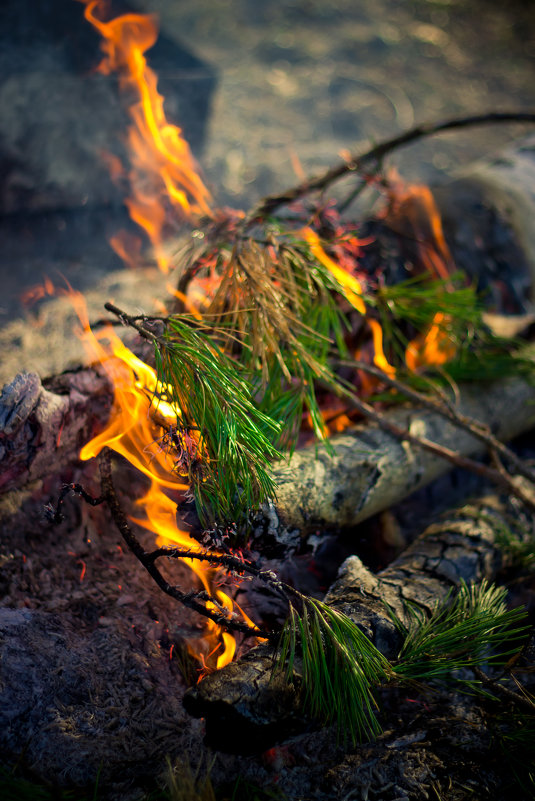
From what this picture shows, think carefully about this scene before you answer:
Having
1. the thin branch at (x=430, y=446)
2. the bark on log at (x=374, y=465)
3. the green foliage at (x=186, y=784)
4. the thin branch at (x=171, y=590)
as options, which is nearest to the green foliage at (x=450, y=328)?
the bark on log at (x=374, y=465)

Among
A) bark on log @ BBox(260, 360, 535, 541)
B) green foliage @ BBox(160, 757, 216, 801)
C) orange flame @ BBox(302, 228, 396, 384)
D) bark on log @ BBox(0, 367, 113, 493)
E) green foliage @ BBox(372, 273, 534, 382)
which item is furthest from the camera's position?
green foliage @ BBox(372, 273, 534, 382)

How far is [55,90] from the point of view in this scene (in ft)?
9.81

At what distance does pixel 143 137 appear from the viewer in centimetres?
319

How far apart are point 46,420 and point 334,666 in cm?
94

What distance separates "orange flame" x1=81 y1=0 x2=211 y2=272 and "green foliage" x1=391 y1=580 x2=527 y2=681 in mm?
2244

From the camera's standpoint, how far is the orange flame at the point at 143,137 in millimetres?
3082

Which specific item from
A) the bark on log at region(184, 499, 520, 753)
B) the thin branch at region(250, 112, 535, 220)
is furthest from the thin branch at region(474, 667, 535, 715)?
the thin branch at region(250, 112, 535, 220)

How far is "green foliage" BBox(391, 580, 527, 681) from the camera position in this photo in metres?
1.28

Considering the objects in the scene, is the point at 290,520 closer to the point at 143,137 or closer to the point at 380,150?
the point at 380,150

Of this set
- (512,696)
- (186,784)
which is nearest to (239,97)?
(512,696)

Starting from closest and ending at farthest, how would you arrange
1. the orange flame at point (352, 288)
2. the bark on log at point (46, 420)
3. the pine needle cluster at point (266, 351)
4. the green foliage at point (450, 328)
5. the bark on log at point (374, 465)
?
the pine needle cluster at point (266, 351) → the bark on log at point (46, 420) → the bark on log at point (374, 465) → the orange flame at point (352, 288) → the green foliage at point (450, 328)

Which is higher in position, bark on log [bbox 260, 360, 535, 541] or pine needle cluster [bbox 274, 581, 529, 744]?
bark on log [bbox 260, 360, 535, 541]

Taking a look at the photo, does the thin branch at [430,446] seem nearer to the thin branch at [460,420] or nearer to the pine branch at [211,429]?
the thin branch at [460,420]

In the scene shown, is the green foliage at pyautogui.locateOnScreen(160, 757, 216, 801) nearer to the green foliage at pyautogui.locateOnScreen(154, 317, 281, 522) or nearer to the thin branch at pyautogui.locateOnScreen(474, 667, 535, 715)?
the green foliage at pyautogui.locateOnScreen(154, 317, 281, 522)
